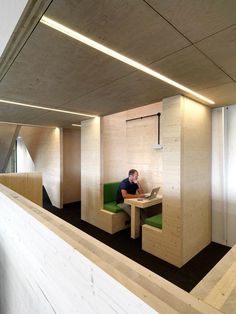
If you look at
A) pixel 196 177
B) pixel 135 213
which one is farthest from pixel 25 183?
pixel 196 177

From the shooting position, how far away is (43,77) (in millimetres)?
2143

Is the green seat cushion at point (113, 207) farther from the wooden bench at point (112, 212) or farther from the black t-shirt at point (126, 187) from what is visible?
the black t-shirt at point (126, 187)

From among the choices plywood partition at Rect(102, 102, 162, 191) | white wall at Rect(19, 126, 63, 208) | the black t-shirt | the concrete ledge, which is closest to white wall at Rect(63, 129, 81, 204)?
white wall at Rect(19, 126, 63, 208)

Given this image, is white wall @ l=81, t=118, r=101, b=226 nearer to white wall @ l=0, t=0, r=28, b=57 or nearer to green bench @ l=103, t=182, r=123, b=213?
green bench @ l=103, t=182, r=123, b=213

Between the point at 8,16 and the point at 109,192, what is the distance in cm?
359

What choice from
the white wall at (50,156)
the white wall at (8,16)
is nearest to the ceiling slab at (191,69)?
the white wall at (8,16)

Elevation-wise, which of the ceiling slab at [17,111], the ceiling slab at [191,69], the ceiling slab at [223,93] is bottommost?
the ceiling slab at [223,93]

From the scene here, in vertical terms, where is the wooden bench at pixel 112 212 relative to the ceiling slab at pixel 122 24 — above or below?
below

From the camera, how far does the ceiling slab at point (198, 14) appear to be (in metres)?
1.10

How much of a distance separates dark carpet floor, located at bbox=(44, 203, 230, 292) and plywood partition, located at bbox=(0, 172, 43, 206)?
57.4 inches

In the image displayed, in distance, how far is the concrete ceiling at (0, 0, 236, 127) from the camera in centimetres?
116

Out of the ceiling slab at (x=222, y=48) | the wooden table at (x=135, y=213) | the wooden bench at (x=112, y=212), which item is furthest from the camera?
the wooden bench at (x=112, y=212)

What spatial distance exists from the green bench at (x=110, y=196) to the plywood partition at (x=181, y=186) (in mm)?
1093

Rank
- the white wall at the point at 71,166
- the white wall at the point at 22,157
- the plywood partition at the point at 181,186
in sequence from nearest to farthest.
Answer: the plywood partition at the point at 181,186 → the white wall at the point at 71,166 → the white wall at the point at 22,157
